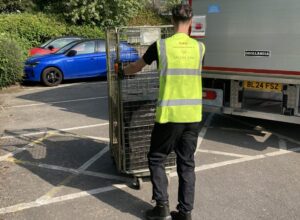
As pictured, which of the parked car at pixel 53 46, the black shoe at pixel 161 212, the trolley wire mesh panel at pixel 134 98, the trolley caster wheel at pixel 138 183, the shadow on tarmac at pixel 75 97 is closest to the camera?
the black shoe at pixel 161 212

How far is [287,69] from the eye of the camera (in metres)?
6.13

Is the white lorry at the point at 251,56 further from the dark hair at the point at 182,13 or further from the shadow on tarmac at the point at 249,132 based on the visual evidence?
the dark hair at the point at 182,13

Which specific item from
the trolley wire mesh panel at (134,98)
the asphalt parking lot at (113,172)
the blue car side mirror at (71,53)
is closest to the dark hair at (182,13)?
the trolley wire mesh panel at (134,98)

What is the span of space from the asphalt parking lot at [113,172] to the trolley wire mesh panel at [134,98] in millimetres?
400

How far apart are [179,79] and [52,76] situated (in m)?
10.4

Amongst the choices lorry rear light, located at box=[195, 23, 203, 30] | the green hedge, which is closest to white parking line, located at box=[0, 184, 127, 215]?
lorry rear light, located at box=[195, 23, 203, 30]

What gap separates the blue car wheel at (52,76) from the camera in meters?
13.4

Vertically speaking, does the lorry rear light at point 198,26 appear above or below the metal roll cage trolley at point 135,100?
above

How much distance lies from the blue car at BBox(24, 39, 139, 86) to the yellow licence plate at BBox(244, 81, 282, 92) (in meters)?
8.23

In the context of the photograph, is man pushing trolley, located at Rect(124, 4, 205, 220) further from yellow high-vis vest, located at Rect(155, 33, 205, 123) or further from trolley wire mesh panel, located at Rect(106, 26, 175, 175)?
trolley wire mesh panel, located at Rect(106, 26, 175, 175)

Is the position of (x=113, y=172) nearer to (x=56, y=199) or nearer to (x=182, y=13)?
(x=56, y=199)

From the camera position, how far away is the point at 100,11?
76.5 feet

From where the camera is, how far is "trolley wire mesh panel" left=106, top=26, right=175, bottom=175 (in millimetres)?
4734

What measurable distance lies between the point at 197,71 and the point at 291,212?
1.80m
